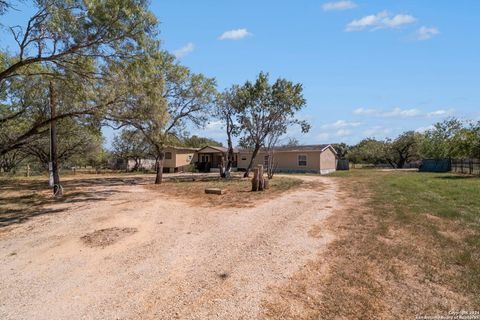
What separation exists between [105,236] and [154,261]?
7.23ft

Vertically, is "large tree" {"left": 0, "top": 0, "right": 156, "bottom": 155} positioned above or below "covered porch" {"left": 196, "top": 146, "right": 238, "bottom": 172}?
above

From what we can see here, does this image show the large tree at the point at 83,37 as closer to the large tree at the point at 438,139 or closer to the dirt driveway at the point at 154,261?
the dirt driveway at the point at 154,261

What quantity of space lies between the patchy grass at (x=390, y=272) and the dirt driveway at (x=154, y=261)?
0.45 metres

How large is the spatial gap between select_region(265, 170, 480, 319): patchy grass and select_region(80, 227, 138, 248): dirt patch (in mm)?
4340

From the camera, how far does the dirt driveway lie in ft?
13.8

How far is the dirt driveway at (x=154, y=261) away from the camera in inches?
166

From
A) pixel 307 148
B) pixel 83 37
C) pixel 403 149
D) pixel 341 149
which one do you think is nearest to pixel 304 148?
pixel 307 148

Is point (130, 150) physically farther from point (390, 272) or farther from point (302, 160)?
point (390, 272)

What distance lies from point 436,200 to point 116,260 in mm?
10501

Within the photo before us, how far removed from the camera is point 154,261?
579cm

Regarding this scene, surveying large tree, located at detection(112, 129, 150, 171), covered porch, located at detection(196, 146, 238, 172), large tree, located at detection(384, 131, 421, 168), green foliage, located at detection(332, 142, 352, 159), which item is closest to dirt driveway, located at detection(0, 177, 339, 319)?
covered porch, located at detection(196, 146, 238, 172)

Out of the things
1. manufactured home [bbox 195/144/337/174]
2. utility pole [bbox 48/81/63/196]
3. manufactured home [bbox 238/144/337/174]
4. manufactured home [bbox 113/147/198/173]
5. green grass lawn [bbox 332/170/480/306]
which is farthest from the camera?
manufactured home [bbox 113/147/198/173]

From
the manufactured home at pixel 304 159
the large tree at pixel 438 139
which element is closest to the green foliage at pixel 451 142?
the large tree at pixel 438 139

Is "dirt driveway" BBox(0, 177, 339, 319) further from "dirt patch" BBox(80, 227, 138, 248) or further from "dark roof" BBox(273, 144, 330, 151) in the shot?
"dark roof" BBox(273, 144, 330, 151)
